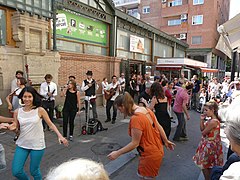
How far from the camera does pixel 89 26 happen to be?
33.4 feet

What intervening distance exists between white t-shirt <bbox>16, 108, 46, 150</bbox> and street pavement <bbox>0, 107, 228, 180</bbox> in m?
1.16

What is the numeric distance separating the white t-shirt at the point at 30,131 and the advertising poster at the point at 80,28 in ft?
21.0

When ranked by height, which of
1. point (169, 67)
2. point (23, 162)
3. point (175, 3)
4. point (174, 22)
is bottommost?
point (23, 162)

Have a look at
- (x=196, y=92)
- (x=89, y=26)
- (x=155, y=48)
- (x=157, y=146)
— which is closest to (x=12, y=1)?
(x=89, y=26)

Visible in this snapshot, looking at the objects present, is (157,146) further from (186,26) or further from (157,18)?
(157,18)

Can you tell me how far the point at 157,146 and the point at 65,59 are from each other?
7.13 metres

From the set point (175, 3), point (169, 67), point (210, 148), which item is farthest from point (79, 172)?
point (175, 3)

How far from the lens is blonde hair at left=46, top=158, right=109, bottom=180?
1034 mm

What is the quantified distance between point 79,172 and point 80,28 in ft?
30.9

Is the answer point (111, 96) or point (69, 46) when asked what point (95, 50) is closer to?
point (69, 46)

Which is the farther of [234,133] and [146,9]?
[146,9]

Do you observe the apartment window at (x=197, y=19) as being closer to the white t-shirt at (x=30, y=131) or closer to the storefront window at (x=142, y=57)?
the storefront window at (x=142, y=57)

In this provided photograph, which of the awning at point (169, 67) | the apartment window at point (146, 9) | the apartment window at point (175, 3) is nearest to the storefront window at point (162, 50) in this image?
the awning at point (169, 67)

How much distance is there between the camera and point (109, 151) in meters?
4.78
